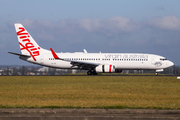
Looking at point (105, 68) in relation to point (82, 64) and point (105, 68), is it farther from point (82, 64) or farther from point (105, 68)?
point (82, 64)

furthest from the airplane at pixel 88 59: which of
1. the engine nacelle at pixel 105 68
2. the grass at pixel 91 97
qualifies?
the grass at pixel 91 97

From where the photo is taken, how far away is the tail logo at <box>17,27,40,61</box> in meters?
51.0

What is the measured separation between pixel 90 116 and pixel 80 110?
1.31 metres

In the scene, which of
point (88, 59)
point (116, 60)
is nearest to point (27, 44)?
point (88, 59)

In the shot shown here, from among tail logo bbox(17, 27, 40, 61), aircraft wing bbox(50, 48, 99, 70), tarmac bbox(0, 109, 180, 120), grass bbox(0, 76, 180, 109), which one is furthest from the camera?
tail logo bbox(17, 27, 40, 61)

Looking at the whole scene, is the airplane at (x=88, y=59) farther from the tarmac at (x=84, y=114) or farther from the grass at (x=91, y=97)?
the tarmac at (x=84, y=114)

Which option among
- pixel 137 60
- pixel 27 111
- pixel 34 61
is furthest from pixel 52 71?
→ pixel 27 111

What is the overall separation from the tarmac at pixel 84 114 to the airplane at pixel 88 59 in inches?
1368

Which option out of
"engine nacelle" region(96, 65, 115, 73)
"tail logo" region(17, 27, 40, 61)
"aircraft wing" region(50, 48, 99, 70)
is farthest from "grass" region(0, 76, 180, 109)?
"tail logo" region(17, 27, 40, 61)

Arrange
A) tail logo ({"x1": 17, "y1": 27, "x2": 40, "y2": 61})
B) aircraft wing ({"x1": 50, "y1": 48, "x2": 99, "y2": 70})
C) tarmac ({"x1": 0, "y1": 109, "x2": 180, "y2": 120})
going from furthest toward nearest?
tail logo ({"x1": 17, "y1": 27, "x2": 40, "y2": 61})
aircraft wing ({"x1": 50, "y1": 48, "x2": 99, "y2": 70})
tarmac ({"x1": 0, "y1": 109, "x2": 180, "y2": 120})

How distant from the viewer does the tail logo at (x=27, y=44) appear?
51.0 metres

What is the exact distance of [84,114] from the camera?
11.7 meters

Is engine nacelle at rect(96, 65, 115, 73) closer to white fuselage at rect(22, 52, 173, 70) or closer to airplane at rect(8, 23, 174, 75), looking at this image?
airplane at rect(8, 23, 174, 75)

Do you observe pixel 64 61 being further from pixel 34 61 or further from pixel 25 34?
pixel 25 34
